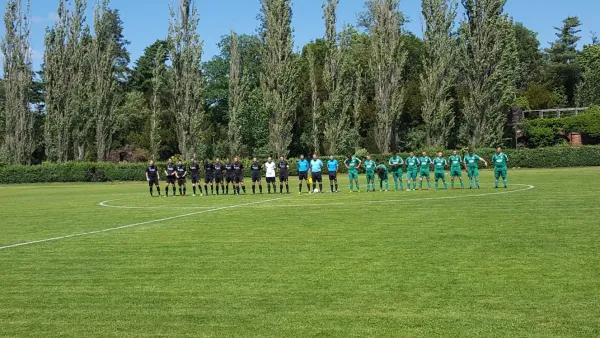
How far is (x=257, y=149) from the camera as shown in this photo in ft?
234

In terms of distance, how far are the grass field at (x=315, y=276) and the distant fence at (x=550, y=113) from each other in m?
51.8

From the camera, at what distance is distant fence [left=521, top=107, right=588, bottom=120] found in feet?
212

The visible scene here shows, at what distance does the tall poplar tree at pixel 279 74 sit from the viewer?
6106cm

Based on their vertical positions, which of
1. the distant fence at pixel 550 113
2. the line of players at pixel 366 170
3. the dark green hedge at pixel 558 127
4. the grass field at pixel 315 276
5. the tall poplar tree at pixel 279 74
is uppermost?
the tall poplar tree at pixel 279 74

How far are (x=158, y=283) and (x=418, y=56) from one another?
72.5 m

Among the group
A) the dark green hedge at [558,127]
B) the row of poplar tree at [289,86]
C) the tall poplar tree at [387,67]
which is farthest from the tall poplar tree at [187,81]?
the dark green hedge at [558,127]

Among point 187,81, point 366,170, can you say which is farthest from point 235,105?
point 366,170

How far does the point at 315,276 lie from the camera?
9.23 meters

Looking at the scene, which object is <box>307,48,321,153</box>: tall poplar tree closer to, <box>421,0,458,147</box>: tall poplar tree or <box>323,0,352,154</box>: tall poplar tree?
<box>323,0,352,154</box>: tall poplar tree

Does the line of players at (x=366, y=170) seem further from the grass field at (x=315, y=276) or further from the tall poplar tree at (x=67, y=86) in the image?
the tall poplar tree at (x=67, y=86)

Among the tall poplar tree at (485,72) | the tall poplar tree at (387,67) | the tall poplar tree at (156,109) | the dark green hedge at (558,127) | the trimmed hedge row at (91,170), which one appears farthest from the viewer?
the tall poplar tree at (156,109)

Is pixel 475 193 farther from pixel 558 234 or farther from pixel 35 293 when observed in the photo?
pixel 35 293

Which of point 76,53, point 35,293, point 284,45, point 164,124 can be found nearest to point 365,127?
point 284,45

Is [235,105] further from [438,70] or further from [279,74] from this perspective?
[438,70]
